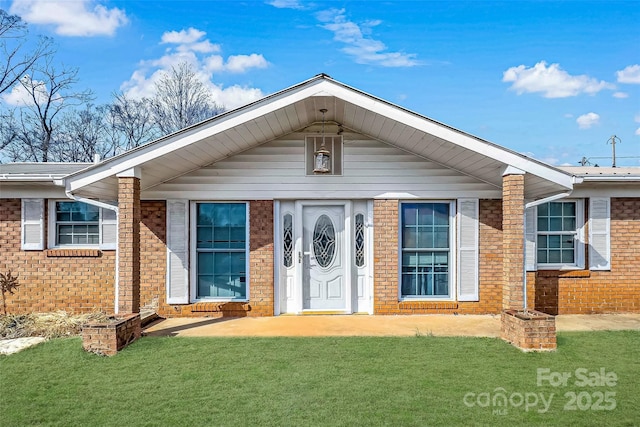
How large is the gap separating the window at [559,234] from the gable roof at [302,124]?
110cm

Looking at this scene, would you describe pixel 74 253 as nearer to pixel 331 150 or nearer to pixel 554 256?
pixel 331 150

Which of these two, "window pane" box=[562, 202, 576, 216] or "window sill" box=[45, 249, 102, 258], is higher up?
"window pane" box=[562, 202, 576, 216]

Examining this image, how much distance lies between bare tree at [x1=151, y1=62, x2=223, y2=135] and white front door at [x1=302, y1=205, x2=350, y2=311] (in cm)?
2556

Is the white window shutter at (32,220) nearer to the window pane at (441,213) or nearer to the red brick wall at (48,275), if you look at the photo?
the red brick wall at (48,275)

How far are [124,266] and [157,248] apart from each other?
5.23 feet

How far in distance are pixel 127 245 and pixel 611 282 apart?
8705mm

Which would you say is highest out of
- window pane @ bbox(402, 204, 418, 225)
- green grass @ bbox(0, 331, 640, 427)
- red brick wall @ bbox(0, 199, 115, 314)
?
window pane @ bbox(402, 204, 418, 225)

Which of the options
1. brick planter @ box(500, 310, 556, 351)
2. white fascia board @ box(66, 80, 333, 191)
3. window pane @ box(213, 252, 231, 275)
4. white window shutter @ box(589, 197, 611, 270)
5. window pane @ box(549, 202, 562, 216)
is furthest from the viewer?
window pane @ box(549, 202, 562, 216)

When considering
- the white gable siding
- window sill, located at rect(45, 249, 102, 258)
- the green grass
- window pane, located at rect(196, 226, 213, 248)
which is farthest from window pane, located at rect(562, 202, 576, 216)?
window sill, located at rect(45, 249, 102, 258)

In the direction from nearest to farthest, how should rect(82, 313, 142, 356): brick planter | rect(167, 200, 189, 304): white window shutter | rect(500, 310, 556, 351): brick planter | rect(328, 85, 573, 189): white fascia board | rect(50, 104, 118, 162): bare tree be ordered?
rect(82, 313, 142, 356): brick planter < rect(500, 310, 556, 351): brick planter < rect(328, 85, 573, 189): white fascia board < rect(167, 200, 189, 304): white window shutter < rect(50, 104, 118, 162): bare tree

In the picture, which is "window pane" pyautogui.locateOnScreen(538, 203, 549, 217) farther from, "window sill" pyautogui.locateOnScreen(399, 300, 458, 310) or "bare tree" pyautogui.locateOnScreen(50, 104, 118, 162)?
"bare tree" pyautogui.locateOnScreen(50, 104, 118, 162)

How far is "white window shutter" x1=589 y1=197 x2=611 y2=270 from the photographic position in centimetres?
841

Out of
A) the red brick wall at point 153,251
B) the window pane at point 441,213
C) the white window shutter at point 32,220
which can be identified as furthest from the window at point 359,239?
the white window shutter at point 32,220

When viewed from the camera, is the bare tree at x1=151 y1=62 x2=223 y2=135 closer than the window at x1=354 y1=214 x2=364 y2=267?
No
